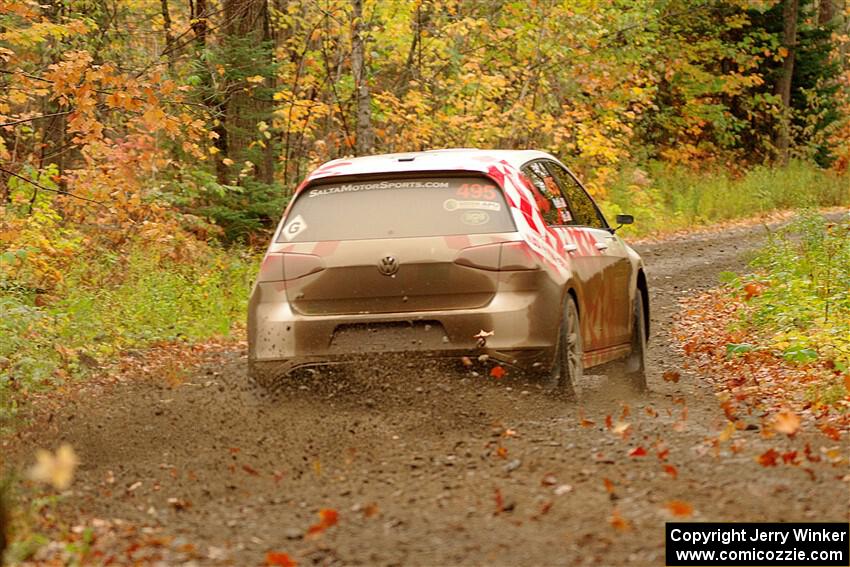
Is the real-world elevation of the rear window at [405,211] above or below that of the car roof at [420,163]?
below

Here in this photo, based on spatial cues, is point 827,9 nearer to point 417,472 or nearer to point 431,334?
point 431,334

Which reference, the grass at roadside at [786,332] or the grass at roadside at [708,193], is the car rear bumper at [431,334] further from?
the grass at roadside at [708,193]

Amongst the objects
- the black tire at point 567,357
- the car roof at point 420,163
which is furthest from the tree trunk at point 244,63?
the black tire at point 567,357

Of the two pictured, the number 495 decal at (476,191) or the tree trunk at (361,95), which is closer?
the number 495 decal at (476,191)

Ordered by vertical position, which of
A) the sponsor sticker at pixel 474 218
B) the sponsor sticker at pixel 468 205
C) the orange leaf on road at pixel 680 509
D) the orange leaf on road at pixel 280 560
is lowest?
the orange leaf on road at pixel 280 560

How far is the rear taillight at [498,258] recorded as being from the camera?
7.72 meters

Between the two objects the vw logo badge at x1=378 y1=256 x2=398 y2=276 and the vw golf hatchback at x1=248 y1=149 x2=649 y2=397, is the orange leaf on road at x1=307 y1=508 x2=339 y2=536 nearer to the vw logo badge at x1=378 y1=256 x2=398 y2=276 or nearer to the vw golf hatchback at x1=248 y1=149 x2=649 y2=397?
the vw golf hatchback at x1=248 y1=149 x2=649 y2=397

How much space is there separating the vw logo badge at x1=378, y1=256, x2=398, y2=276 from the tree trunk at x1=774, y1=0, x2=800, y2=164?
28.9m

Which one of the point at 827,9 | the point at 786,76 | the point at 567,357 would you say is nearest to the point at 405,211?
the point at 567,357

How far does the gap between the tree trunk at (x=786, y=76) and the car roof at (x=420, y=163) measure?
27.9 metres

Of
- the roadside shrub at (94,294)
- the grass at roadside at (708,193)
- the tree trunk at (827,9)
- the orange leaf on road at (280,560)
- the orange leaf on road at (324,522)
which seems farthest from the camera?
the tree trunk at (827,9)

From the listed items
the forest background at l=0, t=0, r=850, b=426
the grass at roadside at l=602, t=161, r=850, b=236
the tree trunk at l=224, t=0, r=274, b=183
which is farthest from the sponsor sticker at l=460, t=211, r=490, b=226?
the grass at roadside at l=602, t=161, r=850, b=236

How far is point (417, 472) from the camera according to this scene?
6.38m

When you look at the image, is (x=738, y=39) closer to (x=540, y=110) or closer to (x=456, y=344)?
(x=540, y=110)
